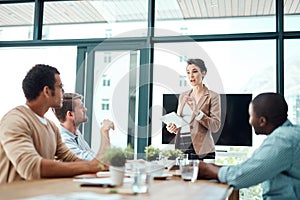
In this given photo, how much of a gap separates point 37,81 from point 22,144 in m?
0.51

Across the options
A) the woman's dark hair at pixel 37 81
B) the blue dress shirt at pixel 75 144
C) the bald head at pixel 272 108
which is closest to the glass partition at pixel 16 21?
the blue dress shirt at pixel 75 144

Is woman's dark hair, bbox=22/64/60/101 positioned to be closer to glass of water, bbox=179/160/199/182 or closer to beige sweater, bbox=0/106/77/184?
beige sweater, bbox=0/106/77/184

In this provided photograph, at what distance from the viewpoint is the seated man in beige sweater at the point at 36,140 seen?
173cm

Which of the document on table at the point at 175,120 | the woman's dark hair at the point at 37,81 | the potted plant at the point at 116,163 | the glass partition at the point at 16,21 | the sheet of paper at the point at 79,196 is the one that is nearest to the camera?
the sheet of paper at the point at 79,196

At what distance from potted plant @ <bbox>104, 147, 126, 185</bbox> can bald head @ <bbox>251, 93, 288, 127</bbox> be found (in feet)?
2.36

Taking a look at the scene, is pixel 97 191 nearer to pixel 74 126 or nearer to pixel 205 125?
pixel 74 126

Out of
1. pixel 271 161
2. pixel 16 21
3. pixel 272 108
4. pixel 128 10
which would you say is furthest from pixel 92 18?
pixel 271 161

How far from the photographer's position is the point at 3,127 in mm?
1830

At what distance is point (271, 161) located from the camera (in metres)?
1.63

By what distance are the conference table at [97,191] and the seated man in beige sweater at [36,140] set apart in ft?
0.27

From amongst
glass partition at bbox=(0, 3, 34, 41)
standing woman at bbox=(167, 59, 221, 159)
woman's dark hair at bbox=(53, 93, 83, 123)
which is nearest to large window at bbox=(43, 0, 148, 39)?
glass partition at bbox=(0, 3, 34, 41)

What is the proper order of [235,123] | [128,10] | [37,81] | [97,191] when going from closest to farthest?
1. [97,191]
2. [37,81]
3. [235,123]
4. [128,10]

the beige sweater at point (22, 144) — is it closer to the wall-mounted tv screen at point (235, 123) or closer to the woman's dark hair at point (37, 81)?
the woman's dark hair at point (37, 81)

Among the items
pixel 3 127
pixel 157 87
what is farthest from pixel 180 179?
pixel 157 87
